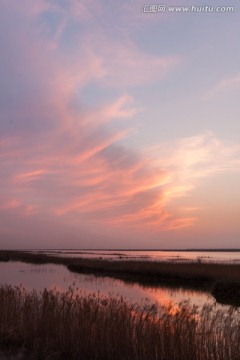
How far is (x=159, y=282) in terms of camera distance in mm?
35469

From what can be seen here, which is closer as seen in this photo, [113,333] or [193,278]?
[113,333]

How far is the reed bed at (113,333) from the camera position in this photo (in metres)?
9.52

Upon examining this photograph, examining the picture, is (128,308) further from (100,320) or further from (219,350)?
(219,350)

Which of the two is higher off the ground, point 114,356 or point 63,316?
point 63,316

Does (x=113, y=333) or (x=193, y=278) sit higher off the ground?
(x=193, y=278)

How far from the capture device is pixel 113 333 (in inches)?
417

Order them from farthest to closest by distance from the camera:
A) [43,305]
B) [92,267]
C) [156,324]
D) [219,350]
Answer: [92,267] → [43,305] → [156,324] → [219,350]

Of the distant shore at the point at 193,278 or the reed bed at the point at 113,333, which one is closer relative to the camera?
the reed bed at the point at 113,333

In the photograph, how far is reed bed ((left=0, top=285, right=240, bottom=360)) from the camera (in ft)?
31.2

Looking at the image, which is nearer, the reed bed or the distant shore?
the reed bed

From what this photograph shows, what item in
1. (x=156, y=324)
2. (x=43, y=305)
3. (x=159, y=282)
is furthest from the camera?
(x=159, y=282)

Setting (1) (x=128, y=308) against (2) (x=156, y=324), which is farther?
(1) (x=128, y=308)

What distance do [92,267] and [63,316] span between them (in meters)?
40.7

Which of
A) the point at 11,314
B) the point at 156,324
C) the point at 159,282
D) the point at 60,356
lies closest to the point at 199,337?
the point at 156,324
